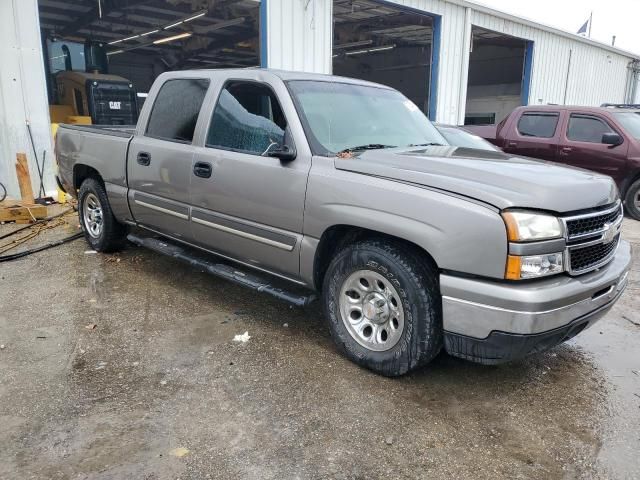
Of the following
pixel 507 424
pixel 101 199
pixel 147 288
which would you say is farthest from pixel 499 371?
pixel 101 199

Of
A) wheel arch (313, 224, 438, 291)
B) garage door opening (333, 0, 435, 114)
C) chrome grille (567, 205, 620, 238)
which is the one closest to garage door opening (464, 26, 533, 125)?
garage door opening (333, 0, 435, 114)

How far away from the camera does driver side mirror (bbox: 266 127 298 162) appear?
3.42 metres

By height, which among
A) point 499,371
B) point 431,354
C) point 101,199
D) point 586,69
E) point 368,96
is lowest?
point 499,371

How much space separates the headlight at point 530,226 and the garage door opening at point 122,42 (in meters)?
9.78

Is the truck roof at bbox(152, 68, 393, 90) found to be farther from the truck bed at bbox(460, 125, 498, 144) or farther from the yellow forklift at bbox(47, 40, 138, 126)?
the yellow forklift at bbox(47, 40, 138, 126)

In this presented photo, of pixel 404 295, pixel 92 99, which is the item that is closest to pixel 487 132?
pixel 404 295

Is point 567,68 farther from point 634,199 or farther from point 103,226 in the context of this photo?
point 103,226

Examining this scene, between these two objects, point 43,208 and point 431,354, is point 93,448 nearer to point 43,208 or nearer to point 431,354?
point 431,354

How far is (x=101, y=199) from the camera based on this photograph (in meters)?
5.46

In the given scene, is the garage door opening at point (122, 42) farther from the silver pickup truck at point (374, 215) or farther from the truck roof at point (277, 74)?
the silver pickup truck at point (374, 215)

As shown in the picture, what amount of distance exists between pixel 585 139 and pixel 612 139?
49 cm

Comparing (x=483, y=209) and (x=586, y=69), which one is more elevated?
(x=586, y=69)

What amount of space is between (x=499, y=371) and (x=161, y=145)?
3268mm

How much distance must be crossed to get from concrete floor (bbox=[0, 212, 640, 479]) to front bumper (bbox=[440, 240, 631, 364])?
0.43 metres
